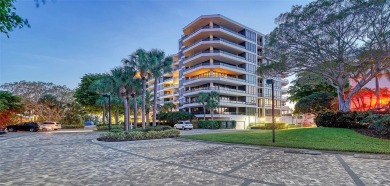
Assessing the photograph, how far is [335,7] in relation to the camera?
22.8 metres

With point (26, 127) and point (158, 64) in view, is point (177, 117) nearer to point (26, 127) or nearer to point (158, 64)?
point (26, 127)

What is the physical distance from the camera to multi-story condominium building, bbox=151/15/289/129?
58.1 metres

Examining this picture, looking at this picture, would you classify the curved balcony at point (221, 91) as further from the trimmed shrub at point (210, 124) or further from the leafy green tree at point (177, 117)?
the trimmed shrub at point (210, 124)

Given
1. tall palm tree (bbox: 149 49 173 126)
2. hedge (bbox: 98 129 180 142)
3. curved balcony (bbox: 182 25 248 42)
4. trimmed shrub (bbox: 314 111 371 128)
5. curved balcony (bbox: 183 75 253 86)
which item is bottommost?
hedge (bbox: 98 129 180 142)

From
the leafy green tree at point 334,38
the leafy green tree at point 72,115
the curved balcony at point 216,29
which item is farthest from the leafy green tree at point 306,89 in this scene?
the leafy green tree at point 72,115

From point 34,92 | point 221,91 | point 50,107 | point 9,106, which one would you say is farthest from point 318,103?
point 34,92

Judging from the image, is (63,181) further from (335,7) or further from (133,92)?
(335,7)

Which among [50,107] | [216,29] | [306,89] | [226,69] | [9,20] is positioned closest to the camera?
[9,20]

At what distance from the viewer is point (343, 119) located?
2261cm

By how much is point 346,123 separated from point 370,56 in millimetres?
6664

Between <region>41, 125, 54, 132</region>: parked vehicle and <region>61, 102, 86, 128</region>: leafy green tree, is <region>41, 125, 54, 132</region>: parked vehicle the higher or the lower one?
the lower one

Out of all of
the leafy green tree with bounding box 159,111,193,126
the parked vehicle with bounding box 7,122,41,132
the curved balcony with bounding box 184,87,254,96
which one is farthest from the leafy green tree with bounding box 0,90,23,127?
the curved balcony with bounding box 184,87,254,96

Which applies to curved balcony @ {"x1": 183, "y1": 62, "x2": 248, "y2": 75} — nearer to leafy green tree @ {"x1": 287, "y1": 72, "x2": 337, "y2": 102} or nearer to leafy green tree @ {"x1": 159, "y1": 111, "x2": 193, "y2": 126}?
leafy green tree @ {"x1": 159, "y1": 111, "x2": 193, "y2": 126}

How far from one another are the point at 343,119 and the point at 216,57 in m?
38.8
